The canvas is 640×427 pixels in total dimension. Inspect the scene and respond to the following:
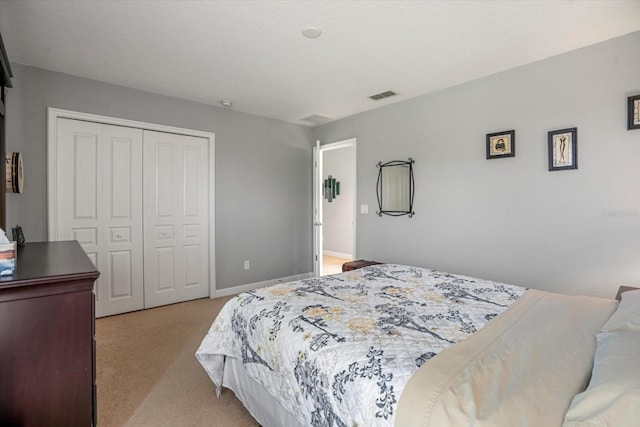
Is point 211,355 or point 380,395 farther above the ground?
point 380,395

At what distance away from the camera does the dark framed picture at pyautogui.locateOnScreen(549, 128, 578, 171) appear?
8.47 ft

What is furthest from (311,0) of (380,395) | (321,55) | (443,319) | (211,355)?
(211,355)

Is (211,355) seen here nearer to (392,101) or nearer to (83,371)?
(83,371)

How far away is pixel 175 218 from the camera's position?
12.5 feet

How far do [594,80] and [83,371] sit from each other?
12.2 feet

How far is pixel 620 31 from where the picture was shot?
7.61ft

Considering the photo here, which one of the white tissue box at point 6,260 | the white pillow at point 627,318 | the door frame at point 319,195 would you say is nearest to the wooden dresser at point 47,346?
the white tissue box at point 6,260

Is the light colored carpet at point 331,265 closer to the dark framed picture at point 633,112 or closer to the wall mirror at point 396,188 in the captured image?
the wall mirror at point 396,188

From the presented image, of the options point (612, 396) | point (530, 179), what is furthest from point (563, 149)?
point (612, 396)

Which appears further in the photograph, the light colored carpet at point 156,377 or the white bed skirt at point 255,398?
the light colored carpet at point 156,377

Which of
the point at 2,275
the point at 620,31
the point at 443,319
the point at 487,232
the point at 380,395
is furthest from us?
the point at 487,232

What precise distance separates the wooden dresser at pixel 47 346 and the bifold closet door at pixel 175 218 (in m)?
2.39

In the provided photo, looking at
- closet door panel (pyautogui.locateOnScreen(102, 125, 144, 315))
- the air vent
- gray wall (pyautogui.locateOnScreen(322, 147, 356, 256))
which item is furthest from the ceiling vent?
gray wall (pyautogui.locateOnScreen(322, 147, 356, 256))

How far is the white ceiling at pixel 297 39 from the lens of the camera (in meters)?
2.05
